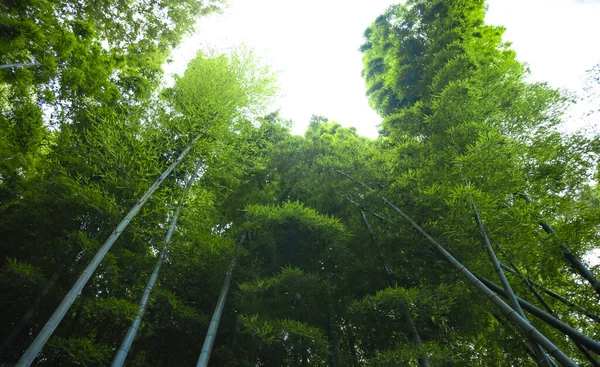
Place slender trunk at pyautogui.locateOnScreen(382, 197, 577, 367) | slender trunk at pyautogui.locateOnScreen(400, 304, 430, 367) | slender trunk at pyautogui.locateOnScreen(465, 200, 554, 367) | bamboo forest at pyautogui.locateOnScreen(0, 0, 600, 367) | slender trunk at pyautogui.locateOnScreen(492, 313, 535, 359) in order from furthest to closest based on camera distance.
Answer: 1. slender trunk at pyautogui.locateOnScreen(492, 313, 535, 359)
2. bamboo forest at pyautogui.locateOnScreen(0, 0, 600, 367)
3. slender trunk at pyautogui.locateOnScreen(400, 304, 430, 367)
4. slender trunk at pyautogui.locateOnScreen(465, 200, 554, 367)
5. slender trunk at pyautogui.locateOnScreen(382, 197, 577, 367)

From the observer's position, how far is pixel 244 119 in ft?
17.2

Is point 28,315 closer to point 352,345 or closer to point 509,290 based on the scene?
point 352,345

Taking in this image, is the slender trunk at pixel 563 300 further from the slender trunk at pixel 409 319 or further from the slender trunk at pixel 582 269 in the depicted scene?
the slender trunk at pixel 409 319

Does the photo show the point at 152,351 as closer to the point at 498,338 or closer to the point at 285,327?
the point at 285,327

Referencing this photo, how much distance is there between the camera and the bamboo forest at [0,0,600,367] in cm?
305

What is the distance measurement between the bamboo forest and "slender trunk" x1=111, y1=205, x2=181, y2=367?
2 centimetres

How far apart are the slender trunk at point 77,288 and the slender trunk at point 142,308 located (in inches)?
20.4

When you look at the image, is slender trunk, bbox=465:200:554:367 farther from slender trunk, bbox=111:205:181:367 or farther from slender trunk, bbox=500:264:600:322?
slender trunk, bbox=111:205:181:367

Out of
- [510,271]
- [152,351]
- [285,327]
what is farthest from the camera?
[152,351]

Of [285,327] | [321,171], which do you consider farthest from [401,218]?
[285,327]

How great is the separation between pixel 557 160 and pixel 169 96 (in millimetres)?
5413

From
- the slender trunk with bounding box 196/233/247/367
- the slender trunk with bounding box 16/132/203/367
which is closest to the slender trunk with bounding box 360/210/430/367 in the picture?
the slender trunk with bounding box 196/233/247/367

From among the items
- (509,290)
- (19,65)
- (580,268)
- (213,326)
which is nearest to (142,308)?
(213,326)

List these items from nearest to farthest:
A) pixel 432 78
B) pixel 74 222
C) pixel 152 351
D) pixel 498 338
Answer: pixel 498 338, pixel 74 222, pixel 152 351, pixel 432 78
